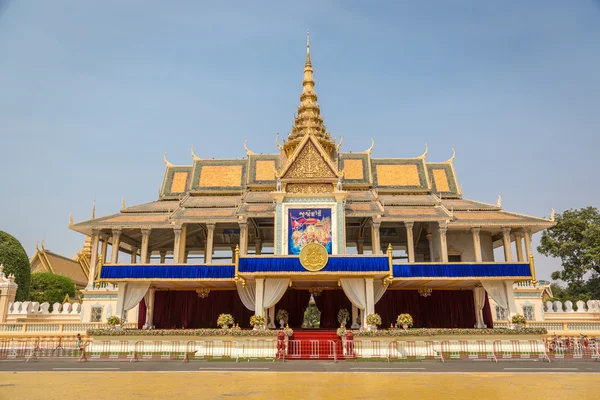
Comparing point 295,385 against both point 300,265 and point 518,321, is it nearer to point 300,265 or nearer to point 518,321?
point 300,265

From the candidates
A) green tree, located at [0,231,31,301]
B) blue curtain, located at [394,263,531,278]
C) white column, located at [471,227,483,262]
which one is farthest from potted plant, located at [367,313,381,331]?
green tree, located at [0,231,31,301]

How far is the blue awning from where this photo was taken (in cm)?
1903

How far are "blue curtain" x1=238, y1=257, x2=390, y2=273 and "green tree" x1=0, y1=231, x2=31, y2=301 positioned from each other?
2142cm

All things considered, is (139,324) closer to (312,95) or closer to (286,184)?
(286,184)

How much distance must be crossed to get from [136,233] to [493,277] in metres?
22.3

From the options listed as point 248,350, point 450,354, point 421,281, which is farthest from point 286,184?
point 450,354

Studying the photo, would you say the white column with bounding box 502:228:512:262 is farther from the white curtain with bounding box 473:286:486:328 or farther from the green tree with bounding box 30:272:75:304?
the green tree with bounding box 30:272:75:304

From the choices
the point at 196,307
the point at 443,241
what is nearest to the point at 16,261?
the point at 196,307

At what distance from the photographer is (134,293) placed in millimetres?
20891

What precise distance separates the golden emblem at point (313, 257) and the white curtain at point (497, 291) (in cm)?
725

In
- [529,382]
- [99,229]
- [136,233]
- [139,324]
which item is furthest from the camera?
[136,233]

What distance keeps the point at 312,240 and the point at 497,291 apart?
912cm

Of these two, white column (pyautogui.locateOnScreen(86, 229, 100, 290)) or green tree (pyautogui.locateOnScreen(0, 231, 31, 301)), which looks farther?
green tree (pyautogui.locateOnScreen(0, 231, 31, 301))

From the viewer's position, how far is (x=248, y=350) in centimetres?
1703
